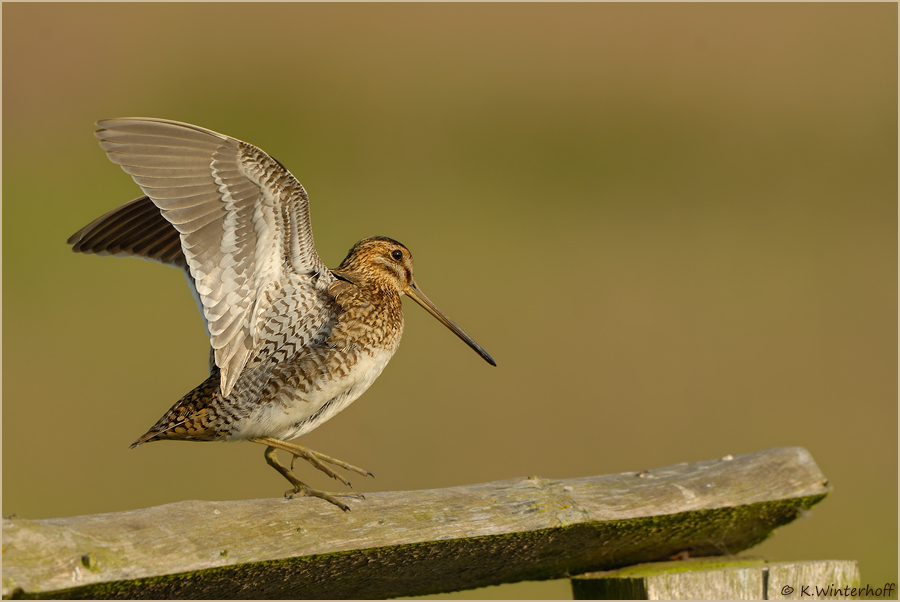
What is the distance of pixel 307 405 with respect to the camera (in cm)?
256

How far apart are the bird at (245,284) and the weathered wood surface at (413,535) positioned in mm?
327

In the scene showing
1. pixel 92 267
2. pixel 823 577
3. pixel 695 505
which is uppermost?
pixel 92 267

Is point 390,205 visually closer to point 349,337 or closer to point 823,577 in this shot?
point 349,337

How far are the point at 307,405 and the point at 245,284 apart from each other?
39 cm

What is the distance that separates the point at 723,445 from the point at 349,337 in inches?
189

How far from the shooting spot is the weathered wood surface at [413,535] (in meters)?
1.68

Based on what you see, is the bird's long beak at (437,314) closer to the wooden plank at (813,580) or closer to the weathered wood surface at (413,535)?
the weathered wood surface at (413,535)

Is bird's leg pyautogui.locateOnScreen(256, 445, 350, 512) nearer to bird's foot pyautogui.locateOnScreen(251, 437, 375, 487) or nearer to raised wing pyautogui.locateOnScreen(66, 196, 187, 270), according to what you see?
bird's foot pyautogui.locateOnScreen(251, 437, 375, 487)

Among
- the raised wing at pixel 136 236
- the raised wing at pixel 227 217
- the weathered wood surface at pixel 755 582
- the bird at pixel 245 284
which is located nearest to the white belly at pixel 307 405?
the bird at pixel 245 284

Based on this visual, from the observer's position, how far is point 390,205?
970cm

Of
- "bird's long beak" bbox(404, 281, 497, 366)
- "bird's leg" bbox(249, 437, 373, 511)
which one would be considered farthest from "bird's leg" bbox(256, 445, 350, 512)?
"bird's long beak" bbox(404, 281, 497, 366)

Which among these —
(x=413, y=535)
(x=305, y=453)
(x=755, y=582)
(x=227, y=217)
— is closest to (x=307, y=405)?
(x=305, y=453)

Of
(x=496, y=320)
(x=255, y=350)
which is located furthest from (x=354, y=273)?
(x=496, y=320)

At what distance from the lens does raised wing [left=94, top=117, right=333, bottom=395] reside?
2375 millimetres
